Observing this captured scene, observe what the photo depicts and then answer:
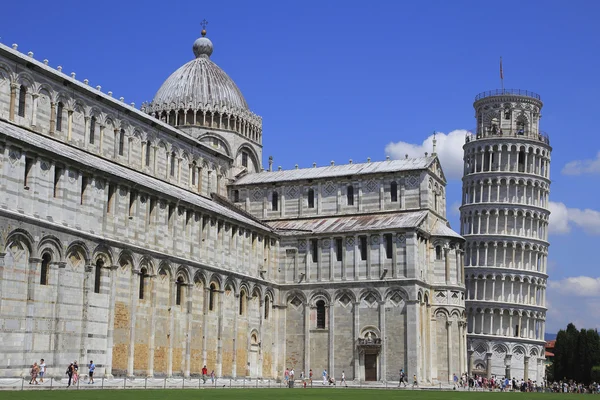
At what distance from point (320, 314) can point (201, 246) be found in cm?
1259

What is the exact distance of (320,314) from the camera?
63219mm

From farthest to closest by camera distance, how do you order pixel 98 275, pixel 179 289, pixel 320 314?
pixel 320 314
pixel 179 289
pixel 98 275

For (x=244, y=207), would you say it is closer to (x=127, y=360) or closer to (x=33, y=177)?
(x=127, y=360)

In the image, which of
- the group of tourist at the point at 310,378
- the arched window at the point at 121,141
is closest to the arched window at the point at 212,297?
the group of tourist at the point at 310,378

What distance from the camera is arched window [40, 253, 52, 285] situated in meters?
41.2

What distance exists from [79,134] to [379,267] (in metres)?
22.7

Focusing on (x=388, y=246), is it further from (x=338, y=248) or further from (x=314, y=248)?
(x=314, y=248)

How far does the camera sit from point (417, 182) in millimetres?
64875

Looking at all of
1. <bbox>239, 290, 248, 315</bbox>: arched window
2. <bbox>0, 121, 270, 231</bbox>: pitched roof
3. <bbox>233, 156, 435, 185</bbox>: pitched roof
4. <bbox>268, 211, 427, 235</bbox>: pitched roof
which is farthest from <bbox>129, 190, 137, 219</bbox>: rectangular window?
<bbox>233, 156, 435, 185</bbox>: pitched roof

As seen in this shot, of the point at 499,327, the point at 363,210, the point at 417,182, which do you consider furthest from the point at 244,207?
the point at 499,327

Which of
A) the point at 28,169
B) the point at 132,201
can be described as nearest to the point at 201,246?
the point at 132,201

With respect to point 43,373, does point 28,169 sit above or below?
above

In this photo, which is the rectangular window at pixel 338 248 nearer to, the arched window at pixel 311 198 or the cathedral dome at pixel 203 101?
the arched window at pixel 311 198

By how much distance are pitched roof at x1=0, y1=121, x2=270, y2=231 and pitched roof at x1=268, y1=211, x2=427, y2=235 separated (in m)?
2.61
